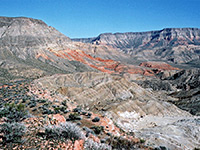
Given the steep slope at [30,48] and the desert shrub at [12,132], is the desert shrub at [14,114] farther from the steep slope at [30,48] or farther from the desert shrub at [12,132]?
the steep slope at [30,48]

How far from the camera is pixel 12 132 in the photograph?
35.8ft

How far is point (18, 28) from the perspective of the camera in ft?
468

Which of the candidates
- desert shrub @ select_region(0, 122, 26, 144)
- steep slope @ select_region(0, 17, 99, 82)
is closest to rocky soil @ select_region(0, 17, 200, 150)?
desert shrub @ select_region(0, 122, 26, 144)

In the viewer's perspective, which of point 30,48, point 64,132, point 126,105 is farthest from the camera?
point 30,48

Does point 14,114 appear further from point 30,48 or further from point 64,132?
point 30,48

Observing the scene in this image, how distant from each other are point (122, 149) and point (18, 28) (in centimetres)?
14874

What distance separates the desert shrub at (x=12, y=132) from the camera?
10445 millimetres

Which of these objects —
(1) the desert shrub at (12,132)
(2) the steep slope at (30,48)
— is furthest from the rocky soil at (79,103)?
(2) the steep slope at (30,48)

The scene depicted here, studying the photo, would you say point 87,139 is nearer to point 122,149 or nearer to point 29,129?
point 122,149

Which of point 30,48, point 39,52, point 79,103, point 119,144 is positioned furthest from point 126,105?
point 30,48

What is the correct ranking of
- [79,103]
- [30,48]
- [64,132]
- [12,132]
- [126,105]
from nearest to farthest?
[12,132] < [64,132] < [126,105] < [79,103] < [30,48]

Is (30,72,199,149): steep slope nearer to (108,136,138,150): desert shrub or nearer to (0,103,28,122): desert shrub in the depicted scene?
(108,136,138,150): desert shrub

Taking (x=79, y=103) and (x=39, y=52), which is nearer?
(x=79, y=103)

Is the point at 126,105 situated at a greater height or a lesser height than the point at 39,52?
lesser
